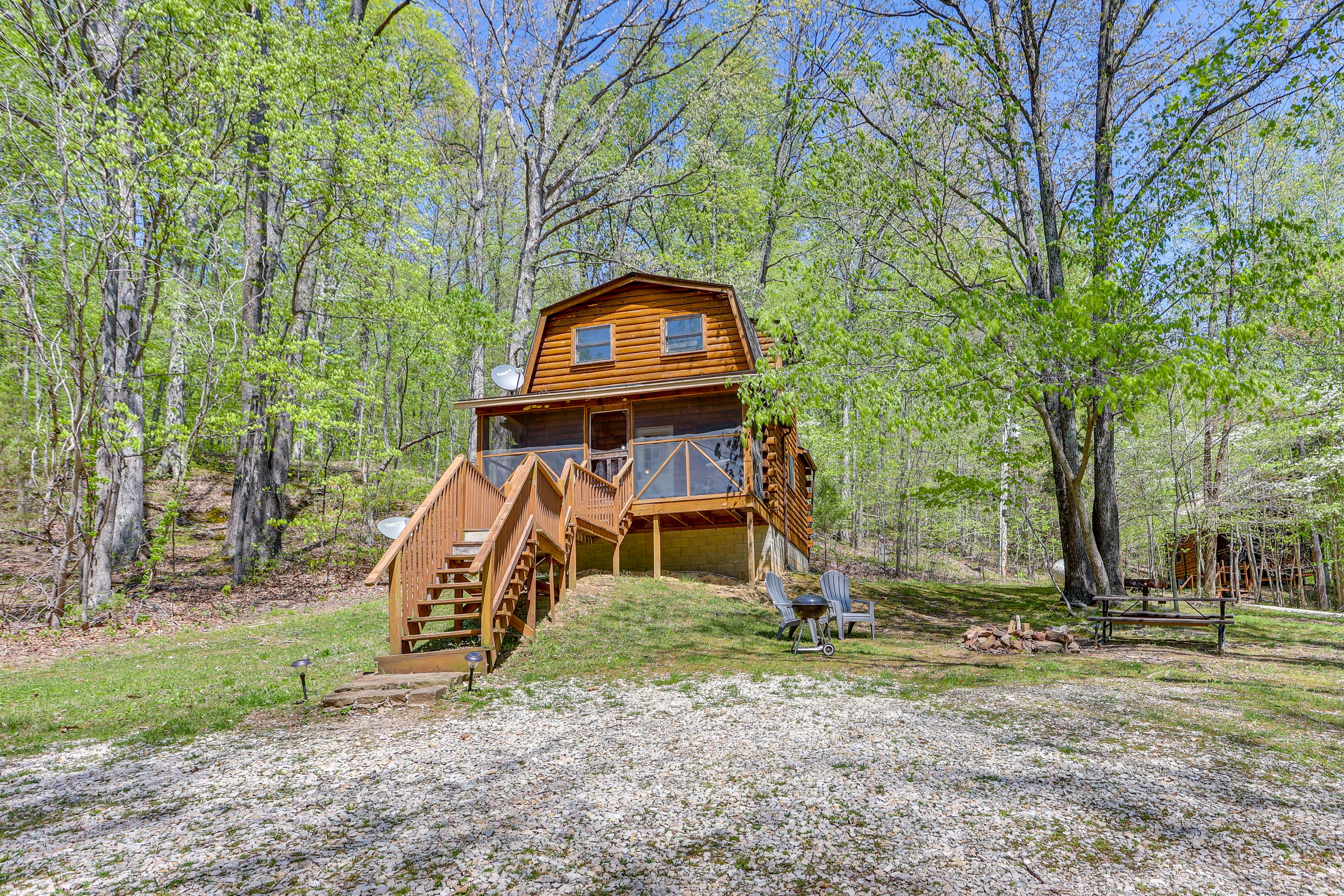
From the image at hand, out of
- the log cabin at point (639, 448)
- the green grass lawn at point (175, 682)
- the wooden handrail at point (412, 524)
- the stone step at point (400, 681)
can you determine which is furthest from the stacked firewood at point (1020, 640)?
the green grass lawn at point (175, 682)

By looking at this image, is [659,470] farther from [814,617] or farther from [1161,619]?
[1161,619]

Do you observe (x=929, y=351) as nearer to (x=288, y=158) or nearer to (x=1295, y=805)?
(x=1295, y=805)

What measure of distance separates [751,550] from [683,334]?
521cm

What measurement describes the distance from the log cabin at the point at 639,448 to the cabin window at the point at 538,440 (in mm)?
31

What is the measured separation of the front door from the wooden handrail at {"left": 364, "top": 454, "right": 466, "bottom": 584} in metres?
5.74

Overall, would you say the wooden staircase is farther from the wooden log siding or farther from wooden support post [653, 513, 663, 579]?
the wooden log siding

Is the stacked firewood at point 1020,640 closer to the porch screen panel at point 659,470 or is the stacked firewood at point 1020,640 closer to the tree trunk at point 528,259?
the porch screen panel at point 659,470

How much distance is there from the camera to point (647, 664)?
7711 mm

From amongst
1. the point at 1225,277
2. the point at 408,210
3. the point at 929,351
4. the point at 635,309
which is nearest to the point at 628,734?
the point at 929,351

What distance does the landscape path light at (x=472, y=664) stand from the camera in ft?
19.8

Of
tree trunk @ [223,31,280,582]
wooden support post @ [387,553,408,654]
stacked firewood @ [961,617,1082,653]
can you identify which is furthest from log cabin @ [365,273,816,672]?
stacked firewood @ [961,617,1082,653]

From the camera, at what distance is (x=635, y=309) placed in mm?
15688

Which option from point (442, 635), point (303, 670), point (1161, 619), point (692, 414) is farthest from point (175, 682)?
point (1161, 619)

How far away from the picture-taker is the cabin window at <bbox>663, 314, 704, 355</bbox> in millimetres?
15227
